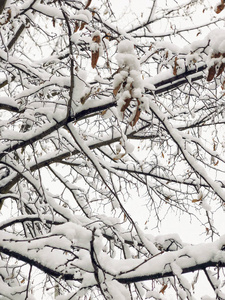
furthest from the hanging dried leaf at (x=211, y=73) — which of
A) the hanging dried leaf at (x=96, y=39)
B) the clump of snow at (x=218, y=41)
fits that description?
the hanging dried leaf at (x=96, y=39)

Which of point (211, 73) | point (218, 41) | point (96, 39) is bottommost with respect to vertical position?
point (211, 73)

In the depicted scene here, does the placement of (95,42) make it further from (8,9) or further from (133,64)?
(8,9)

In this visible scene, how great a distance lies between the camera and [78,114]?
218 centimetres

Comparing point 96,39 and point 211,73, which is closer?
point 211,73

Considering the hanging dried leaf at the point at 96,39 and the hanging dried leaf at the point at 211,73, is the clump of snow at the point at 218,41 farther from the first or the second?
the hanging dried leaf at the point at 96,39

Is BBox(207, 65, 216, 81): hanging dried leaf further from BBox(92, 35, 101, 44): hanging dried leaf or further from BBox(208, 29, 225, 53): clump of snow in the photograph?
BBox(92, 35, 101, 44): hanging dried leaf

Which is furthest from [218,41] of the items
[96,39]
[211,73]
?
[96,39]

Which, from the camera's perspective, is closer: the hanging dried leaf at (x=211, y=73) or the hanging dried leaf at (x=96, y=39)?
the hanging dried leaf at (x=211, y=73)

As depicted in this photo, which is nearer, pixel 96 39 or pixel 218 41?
pixel 218 41

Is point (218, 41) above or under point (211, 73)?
above

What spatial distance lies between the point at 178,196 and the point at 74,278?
2835 mm

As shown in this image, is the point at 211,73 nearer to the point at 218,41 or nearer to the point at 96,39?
the point at 218,41

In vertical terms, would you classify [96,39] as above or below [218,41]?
above

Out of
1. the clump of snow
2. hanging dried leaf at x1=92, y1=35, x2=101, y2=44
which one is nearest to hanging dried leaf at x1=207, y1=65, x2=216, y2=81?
the clump of snow
